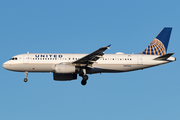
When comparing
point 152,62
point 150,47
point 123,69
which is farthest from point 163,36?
point 123,69

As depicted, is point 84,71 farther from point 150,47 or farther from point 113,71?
point 150,47

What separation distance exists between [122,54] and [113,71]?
122 inches

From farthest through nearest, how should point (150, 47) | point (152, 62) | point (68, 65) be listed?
point (150, 47)
point (152, 62)
point (68, 65)

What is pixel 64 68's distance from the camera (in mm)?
44031

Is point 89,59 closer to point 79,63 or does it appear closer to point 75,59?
point 79,63

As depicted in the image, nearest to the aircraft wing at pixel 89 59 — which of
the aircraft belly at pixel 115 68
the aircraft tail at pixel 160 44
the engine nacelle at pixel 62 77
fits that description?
the aircraft belly at pixel 115 68

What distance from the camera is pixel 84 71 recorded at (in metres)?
45.5

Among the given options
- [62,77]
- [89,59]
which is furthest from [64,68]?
[62,77]

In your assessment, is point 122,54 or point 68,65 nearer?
point 68,65

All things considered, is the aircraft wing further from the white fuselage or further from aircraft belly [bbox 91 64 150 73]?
aircraft belly [bbox 91 64 150 73]

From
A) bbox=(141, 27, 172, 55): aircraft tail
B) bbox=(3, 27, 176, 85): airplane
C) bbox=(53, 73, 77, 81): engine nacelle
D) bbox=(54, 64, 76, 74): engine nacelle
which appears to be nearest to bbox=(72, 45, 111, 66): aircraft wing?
bbox=(3, 27, 176, 85): airplane

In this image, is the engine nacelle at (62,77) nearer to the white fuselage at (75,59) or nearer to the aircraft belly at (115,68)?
the white fuselage at (75,59)

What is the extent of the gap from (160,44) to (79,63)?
46.4 feet

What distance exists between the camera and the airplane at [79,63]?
4472cm
